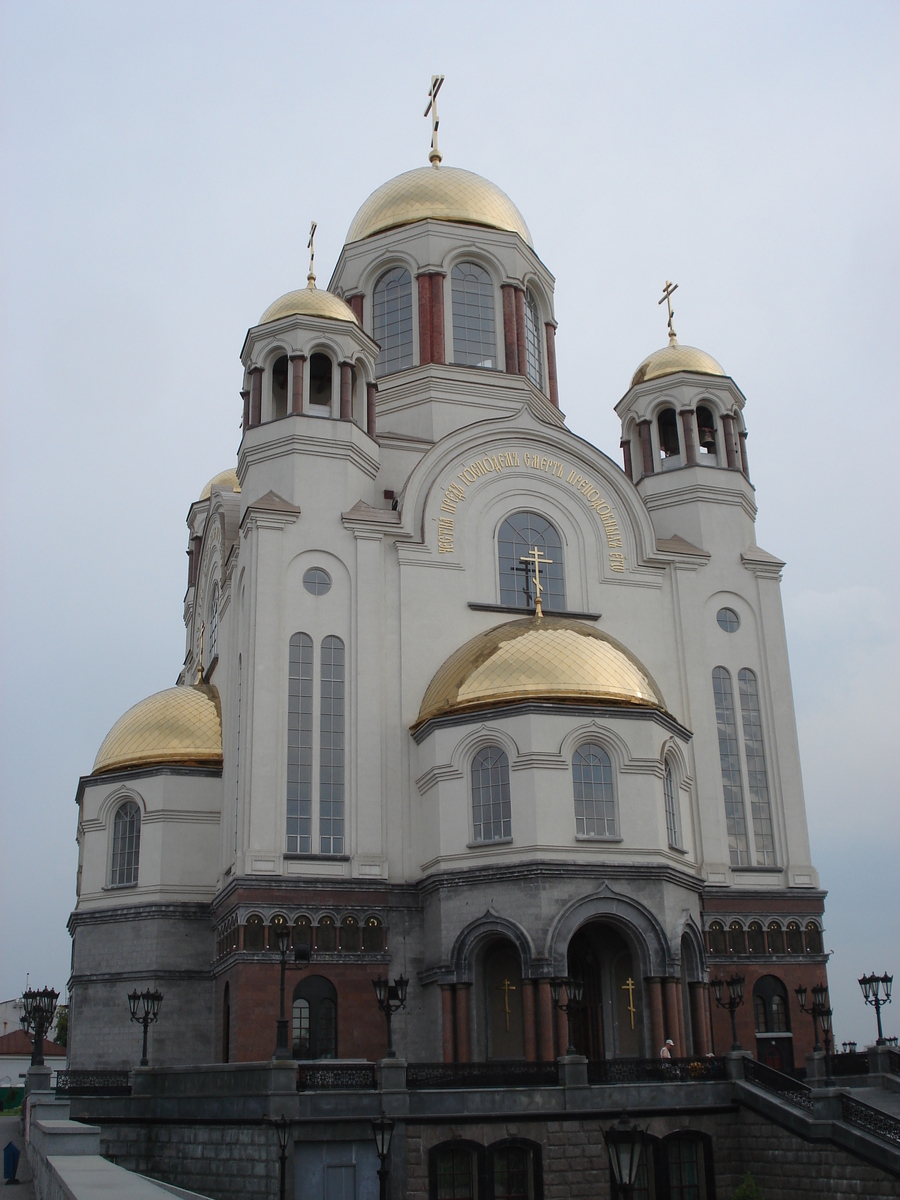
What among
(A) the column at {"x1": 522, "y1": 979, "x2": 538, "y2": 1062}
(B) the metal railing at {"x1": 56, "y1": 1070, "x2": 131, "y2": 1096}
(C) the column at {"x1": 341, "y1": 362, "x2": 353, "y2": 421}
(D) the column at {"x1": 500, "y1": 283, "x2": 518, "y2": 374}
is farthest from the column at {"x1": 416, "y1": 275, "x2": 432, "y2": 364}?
(B) the metal railing at {"x1": 56, "y1": 1070, "x2": 131, "y2": 1096}

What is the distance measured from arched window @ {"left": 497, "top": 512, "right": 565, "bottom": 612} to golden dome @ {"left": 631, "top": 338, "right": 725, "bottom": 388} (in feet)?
19.7

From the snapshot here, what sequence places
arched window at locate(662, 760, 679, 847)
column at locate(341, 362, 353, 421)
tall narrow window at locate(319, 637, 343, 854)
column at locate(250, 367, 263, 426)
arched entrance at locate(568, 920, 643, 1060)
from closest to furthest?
arched entrance at locate(568, 920, 643, 1060) < arched window at locate(662, 760, 679, 847) < tall narrow window at locate(319, 637, 343, 854) < column at locate(341, 362, 353, 421) < column at locate(250, 367, 263, 426)

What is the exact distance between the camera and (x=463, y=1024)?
2359cm

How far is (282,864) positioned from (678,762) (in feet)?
26.9

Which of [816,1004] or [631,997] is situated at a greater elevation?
Result: [631,997]

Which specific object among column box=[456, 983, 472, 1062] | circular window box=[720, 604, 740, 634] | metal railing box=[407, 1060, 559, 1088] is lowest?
metal railing box=[407, 1060, 559, 1088]

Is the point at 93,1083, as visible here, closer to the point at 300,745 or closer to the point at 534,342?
the point at 300,745

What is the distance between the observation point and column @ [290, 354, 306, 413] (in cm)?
2905

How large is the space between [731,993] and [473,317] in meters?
18.4

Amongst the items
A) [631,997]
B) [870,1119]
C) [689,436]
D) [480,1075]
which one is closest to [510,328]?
[689,436]

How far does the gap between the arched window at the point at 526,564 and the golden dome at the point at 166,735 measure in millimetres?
7390

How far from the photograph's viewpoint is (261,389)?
98.1 feet

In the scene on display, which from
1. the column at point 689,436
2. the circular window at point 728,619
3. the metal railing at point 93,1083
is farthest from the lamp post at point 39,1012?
the column at point 689,436

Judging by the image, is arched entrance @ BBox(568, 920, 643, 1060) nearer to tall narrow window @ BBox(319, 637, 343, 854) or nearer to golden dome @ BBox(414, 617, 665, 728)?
golden dome @ BBox(414, 617, 665, 728)
